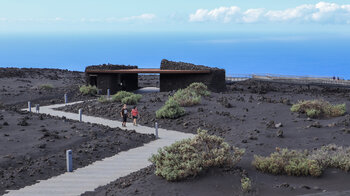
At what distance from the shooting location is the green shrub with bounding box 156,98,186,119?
23609mm

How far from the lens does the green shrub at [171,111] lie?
77.5 ft

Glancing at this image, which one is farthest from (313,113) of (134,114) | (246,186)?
(246,186)

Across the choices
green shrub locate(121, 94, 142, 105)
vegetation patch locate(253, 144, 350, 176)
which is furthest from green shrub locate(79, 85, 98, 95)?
vegetation patch locate(253, 144, 350, 176)

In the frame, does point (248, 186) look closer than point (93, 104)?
Yes

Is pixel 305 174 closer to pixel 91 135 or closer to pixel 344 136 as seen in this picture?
pixel 344 136

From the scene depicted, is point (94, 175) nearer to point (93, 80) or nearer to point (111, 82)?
point (111, 82)

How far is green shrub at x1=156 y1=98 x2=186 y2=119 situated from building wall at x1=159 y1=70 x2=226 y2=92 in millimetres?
10971

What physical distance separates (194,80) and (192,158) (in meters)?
23.9

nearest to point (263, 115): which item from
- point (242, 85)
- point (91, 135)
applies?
point (91, 135)

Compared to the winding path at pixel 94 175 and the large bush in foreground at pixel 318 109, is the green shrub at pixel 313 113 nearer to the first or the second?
the large bush in foreground at pixel 318 109

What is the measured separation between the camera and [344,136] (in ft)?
52.7

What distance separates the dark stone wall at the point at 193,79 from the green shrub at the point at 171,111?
432 inches

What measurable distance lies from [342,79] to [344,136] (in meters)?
29.8

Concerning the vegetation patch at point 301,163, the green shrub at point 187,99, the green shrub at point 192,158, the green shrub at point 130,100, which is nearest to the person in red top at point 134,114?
the green shrub at point 187,99
